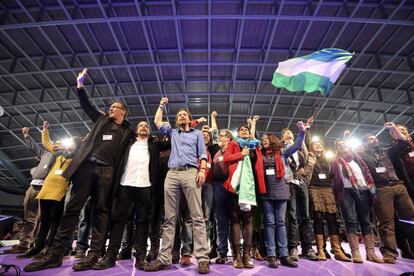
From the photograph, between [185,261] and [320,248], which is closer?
[185,261]

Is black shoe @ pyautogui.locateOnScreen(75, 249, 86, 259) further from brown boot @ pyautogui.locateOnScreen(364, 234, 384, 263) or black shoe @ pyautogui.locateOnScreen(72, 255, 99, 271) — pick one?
brown boot @ pyautogui.locateOnScreen(364, 234, 384, 263)

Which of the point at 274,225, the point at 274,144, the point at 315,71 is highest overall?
the point at 315,71

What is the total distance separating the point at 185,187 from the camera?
264 cm

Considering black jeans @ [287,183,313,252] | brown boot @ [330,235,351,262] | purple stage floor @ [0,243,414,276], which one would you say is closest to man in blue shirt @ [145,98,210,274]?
purple stage floor @ [0,243,414,276]

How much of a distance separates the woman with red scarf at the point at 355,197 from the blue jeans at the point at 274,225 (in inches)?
45.2

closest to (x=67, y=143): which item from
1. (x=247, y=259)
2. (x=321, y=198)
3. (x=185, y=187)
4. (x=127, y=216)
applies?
(x=127, y=216)

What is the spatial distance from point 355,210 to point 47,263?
3.88m

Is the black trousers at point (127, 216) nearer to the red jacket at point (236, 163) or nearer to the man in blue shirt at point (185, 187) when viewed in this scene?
the man in blue shirt at point (185, 187)

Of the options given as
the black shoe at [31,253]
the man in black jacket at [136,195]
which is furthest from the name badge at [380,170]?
the black shoe at [31,253]

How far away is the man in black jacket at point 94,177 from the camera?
2.37 m

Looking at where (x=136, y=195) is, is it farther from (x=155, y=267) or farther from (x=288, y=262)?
(x=288, y=262)

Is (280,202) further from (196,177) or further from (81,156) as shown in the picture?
(81,156)

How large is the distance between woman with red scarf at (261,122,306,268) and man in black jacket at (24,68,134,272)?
1.84m

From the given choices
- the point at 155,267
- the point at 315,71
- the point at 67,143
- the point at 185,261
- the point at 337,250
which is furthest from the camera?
the point at 315,71
